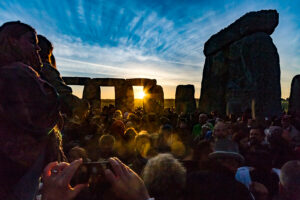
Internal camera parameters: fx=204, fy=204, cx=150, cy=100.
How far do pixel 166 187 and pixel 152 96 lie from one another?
1762 centimetres

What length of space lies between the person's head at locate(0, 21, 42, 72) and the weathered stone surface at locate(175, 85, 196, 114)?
1475 centimetres

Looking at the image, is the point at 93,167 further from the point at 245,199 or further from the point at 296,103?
the point at 296,103

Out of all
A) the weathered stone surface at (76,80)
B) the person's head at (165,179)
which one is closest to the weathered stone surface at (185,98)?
the weathered stone surface at (76,80)

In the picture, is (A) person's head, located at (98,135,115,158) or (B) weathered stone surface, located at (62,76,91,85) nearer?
(A) person's head, located at (98,135,115,158)

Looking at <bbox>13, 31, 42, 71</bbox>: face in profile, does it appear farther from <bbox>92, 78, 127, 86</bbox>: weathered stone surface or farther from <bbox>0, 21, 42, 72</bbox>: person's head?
<bbox>92, 78, 127, 86</bbox>: weathered stone surface

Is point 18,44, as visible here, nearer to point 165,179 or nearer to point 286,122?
point 165,179

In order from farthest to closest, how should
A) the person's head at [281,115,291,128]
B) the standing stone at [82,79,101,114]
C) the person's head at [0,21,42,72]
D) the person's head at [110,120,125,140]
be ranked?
1. the standing stone at [82,79,101,114]
2. the person's head at [281,115,291,128]
3. the person's head at [110,120,125,140]
4. the person's head at [0,21,42,72]

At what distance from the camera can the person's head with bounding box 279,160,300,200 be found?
1.51 meters

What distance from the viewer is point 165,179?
1.27m

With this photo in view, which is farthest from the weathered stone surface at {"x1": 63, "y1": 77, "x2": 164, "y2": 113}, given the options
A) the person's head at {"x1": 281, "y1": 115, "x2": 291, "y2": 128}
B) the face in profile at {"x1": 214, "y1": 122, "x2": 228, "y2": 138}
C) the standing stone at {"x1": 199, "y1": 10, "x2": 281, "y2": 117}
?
the face in profile at {"x1": 214, "y1": 122, "x2": 228, "y2": 138}

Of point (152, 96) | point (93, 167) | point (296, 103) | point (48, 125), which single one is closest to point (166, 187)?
point (93, 167)

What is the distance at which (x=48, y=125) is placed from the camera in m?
1.18

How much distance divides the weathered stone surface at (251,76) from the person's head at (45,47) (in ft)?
27.9

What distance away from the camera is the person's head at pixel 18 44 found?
1.25 m
